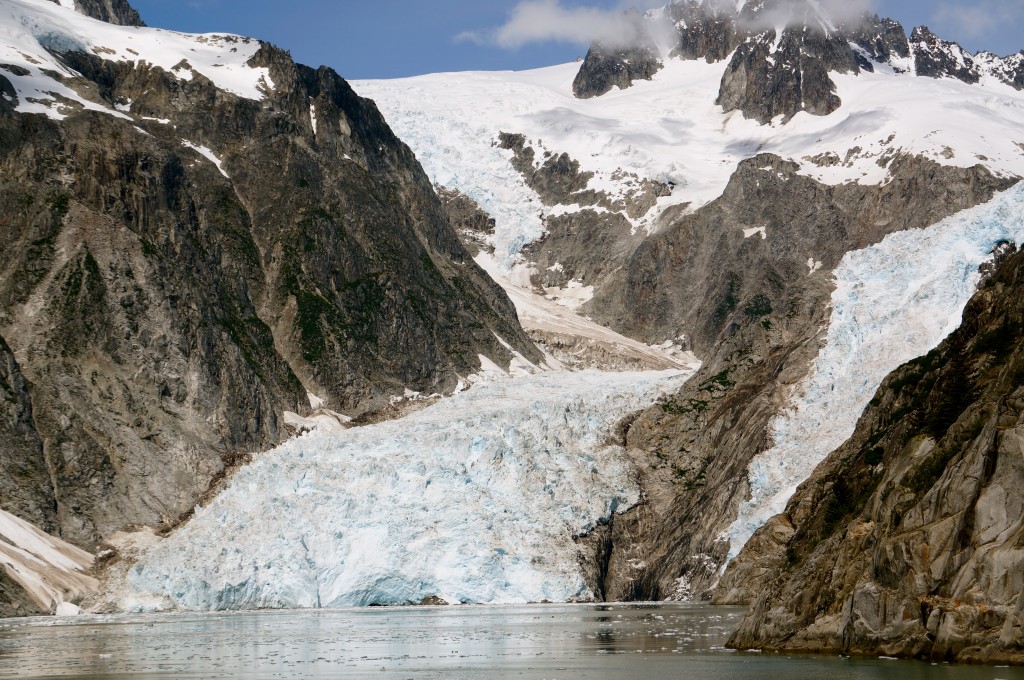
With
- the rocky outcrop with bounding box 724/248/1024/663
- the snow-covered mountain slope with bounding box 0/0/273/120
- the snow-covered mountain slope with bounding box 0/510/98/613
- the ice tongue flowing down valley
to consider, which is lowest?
the snow-covered mountain slope with bounding box 0/510/98/613

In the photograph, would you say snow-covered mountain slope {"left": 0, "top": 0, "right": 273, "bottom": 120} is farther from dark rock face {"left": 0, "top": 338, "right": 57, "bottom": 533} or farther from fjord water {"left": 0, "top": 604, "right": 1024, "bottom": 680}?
fjord water {"left": 0, "top": 604, "right": 1024, "bottom": 680}

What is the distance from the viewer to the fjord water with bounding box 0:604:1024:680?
39.2 m

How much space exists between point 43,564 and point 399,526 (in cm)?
2964

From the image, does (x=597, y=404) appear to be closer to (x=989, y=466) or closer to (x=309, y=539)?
(x=309, y=539)

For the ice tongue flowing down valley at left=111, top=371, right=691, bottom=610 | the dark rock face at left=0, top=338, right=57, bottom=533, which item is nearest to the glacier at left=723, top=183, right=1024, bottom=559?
the ice tongue flowing down valley at left=111, top=371, right=691, bottom=610

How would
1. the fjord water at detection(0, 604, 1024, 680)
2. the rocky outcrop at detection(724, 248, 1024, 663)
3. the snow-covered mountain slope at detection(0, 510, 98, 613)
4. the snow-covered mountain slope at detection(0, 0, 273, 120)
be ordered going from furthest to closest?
the snow-covered mountain slope at detection(0, 0, 273, 120)
the snow-covered mountain slope at detection(0, 510, 98, 613)
the fjord water at detection(0, 604, 1024, 680)
the rocky outcrop at detection(724, 248, 1024, 663)

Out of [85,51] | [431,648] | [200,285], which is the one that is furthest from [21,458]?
[85,51]

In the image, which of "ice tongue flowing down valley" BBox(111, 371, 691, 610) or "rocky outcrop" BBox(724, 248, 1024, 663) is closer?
"rocky outcrop" BBox(724, 248, 1024, 663)

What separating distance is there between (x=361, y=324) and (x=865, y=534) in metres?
120

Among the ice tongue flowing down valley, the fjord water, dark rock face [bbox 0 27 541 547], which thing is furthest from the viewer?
dark rock face [bbox 0 27 541 547]

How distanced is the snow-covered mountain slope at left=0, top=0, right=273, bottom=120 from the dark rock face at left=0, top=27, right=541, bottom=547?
280 centimetres

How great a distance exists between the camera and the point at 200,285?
142750 millimetres

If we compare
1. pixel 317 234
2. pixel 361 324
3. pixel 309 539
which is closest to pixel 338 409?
pixel 361 324

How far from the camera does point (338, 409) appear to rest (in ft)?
474
